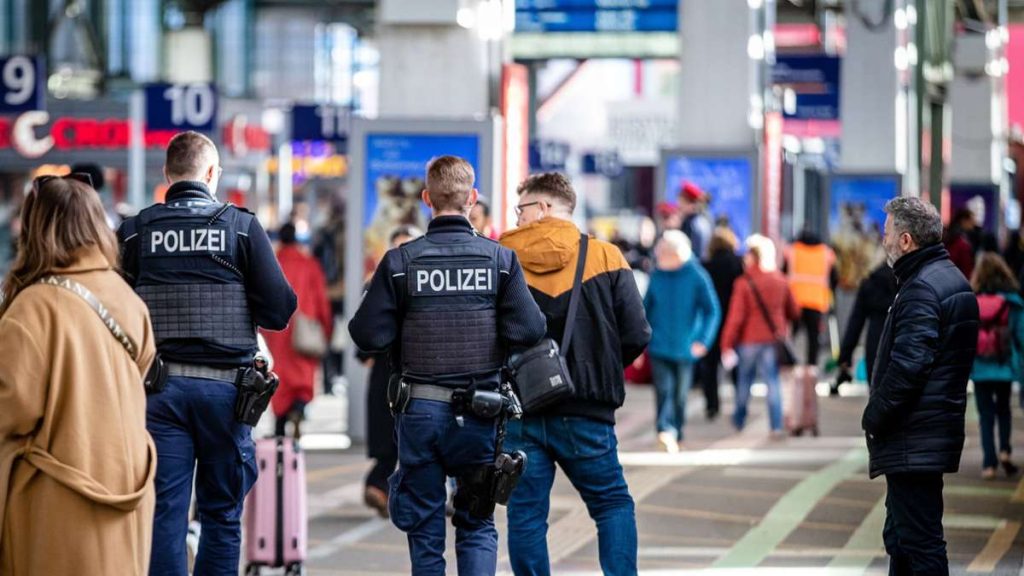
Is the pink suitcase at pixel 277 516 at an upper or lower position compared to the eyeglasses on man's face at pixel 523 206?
lower

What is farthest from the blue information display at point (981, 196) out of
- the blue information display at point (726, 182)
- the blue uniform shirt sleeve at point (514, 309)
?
the blue uniform shirt sleeve at point (514, 309)

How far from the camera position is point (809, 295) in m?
22.3

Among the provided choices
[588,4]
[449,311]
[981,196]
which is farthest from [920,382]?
[981,196]

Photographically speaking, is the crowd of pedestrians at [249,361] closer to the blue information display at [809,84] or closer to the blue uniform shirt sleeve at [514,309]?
the blue uniform shirt sleeve at [514,309]

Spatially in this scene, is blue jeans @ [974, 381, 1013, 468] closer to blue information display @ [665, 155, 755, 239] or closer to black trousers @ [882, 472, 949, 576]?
black trousers @ [882, 472, 949, 576]

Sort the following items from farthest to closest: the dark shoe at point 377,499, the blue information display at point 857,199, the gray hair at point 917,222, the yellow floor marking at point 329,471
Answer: the blue information display at point 857,199, the yellow floor marking at point 329,471, the dark shoe at point 377,499, the gray hair at point 917,222

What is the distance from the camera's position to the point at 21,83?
19.7 meters

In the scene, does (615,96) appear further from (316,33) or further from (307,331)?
(307,331)

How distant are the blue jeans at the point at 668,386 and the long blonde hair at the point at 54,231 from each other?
1029cm

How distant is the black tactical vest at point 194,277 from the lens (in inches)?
299

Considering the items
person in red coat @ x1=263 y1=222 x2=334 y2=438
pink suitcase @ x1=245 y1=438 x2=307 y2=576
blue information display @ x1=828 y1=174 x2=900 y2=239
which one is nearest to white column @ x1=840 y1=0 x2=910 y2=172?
blue information display @ x1=828 y1=174 x2=900 y2=239

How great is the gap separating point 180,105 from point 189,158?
12.9 metres

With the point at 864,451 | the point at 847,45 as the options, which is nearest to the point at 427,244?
the point at 864,451

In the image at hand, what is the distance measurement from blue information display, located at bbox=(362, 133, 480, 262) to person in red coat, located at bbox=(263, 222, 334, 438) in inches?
37.0
